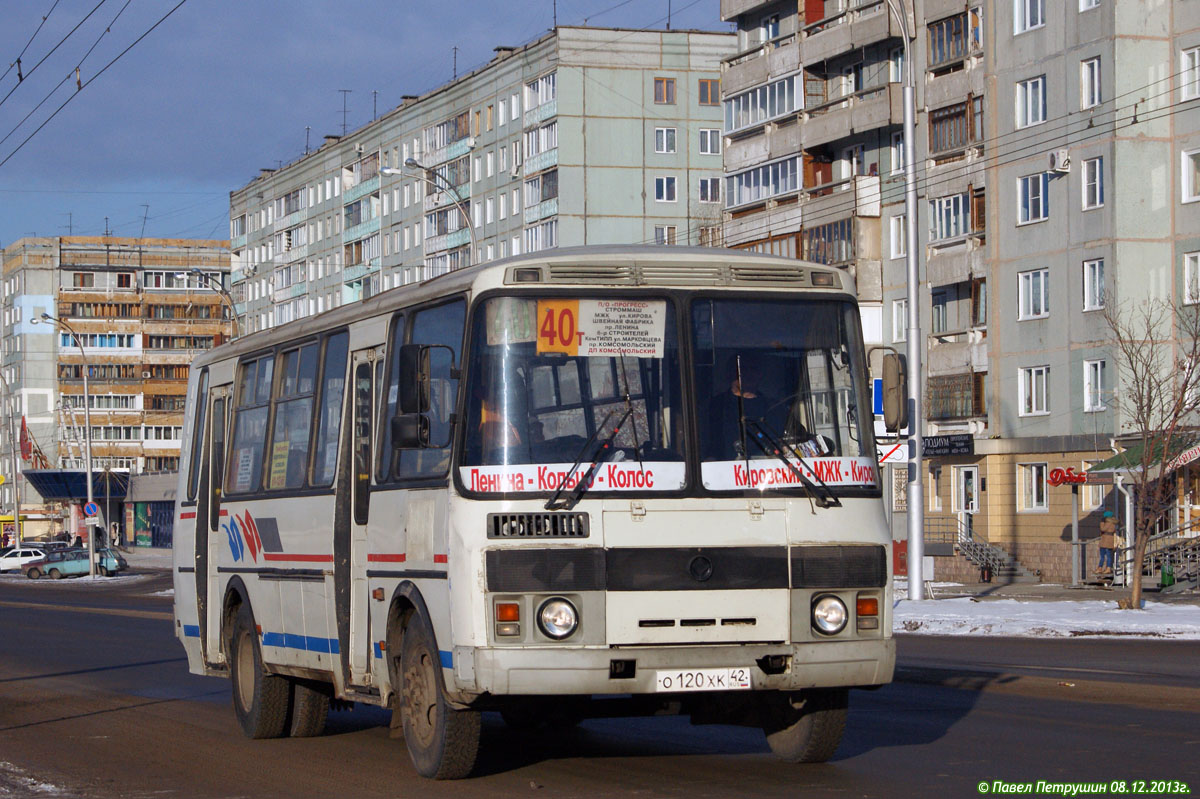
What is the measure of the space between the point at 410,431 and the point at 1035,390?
42850mm

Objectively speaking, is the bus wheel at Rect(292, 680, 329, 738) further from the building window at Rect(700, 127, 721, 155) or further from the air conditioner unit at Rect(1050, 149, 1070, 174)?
the building window at Rect(700, 127, 721, 155)

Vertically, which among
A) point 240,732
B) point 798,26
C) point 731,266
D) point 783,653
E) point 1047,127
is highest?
point 798,26

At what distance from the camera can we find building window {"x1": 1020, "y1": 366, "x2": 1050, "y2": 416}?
50.0m

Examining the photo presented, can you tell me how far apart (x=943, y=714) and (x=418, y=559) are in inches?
217

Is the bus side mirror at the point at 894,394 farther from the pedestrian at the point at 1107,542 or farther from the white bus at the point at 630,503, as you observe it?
the pedestrian at the point at 1107,542

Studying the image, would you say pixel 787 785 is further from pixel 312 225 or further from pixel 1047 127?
pixel 312 225

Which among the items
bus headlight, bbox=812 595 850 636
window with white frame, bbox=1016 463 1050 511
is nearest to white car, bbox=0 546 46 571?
window with white frame, bbox=1016 463 1050 511

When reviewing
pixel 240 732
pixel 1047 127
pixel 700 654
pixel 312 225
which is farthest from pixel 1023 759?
pixel 312 225

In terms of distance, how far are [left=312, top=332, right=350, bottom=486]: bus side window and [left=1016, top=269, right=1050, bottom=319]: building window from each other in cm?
3992

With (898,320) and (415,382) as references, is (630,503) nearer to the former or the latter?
(415,382)

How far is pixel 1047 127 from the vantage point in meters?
49.3

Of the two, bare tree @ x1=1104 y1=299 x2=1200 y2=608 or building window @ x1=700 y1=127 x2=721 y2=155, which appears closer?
bare tree @ x1=1104 y1=299 x2=1200 y2=608

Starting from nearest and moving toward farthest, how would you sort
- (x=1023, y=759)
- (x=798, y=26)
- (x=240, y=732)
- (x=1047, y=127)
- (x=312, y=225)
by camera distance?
(x=1023, y=759)
(x=240, y=732)
(x=1047, y=127)
(x=798, y=26)
(x=312, y=225)

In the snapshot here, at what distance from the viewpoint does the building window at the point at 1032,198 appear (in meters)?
49.5
